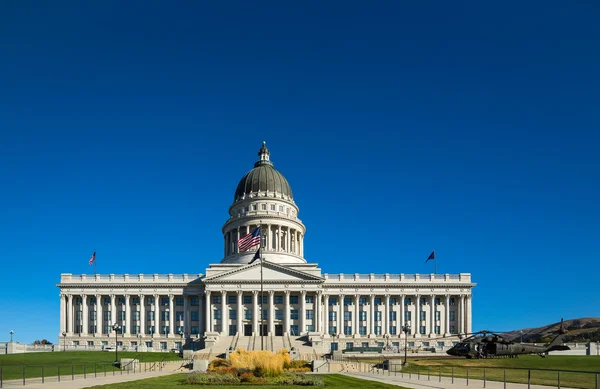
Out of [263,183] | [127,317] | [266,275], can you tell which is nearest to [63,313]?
[127,317]

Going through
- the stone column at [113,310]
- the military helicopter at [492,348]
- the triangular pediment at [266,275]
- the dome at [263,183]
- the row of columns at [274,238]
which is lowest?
the stone column at [113,310]

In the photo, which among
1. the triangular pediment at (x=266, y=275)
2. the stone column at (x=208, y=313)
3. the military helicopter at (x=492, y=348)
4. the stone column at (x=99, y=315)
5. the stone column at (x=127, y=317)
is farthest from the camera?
the stone column at (x=127, y=317)

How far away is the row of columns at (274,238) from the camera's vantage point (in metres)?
122

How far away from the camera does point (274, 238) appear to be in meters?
124

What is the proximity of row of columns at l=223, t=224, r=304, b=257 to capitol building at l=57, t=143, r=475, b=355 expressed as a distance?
12057 mm

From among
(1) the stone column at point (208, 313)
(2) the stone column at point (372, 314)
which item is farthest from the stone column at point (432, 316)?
(1) the stone column at point (208, 313)

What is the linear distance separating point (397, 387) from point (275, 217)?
9123 cm

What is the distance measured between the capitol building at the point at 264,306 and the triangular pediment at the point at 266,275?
198mm

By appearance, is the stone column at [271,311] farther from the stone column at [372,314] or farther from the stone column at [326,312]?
the stone column at [372,314]

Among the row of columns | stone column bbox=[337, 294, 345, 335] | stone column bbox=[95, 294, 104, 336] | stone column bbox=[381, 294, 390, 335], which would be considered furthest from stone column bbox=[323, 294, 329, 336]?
stone column bbox=[95, 294, 104, 336]

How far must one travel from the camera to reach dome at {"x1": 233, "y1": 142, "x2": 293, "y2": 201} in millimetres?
127875

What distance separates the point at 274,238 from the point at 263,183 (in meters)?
13.8

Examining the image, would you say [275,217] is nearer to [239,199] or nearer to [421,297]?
[239,199]

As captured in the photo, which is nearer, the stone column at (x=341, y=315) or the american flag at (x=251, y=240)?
the american flag at (x=251, y=240)
